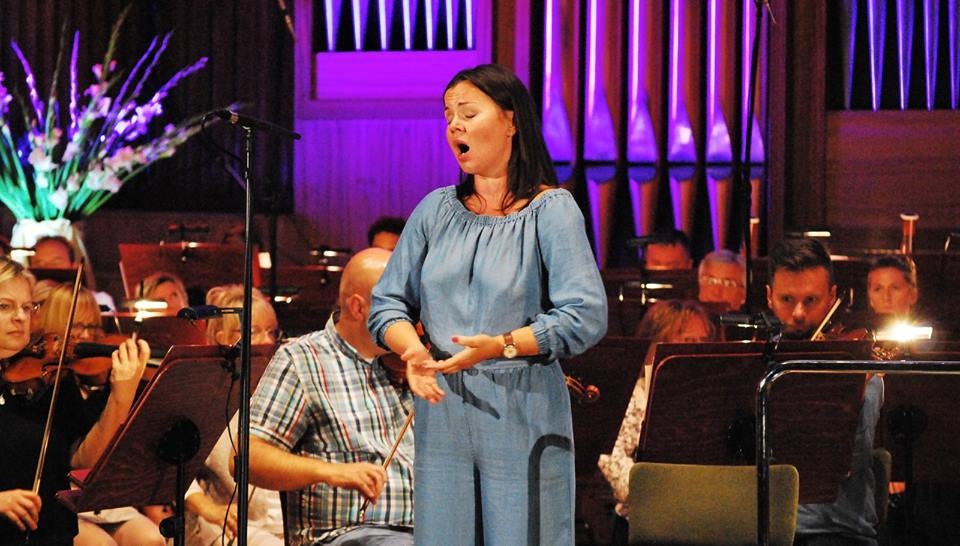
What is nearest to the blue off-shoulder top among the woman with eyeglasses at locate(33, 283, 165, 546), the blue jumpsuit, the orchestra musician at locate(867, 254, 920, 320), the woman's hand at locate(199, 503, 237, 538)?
the blue jumpsuit

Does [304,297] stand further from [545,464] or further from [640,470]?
[545,464]

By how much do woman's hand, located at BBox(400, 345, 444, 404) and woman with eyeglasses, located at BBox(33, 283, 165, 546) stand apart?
2.17 metres

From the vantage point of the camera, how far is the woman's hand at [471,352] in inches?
94.7

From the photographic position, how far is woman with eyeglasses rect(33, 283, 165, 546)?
4.38 m

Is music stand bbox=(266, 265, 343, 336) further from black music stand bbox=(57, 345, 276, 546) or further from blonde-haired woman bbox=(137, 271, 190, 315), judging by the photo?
black music stand bbox=(57, 345, 276, 546)

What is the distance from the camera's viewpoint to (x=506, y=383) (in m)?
2.49

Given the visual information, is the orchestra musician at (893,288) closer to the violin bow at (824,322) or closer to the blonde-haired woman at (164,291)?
the violin bow at (824,322)

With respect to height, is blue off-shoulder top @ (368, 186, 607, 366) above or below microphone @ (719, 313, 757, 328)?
above

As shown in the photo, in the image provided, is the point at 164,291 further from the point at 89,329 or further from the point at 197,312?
the point at 197,312

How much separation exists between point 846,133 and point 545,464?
25.5ft

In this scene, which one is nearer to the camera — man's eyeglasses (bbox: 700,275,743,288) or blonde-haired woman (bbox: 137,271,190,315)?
blonde-haired woman (bbox: 137,271,190,315)

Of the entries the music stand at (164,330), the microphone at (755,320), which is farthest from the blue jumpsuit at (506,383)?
the music stand at (164,330)

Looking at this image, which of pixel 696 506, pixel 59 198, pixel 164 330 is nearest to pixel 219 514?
pixel 164 330

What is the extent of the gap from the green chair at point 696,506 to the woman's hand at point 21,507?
5.40ft
